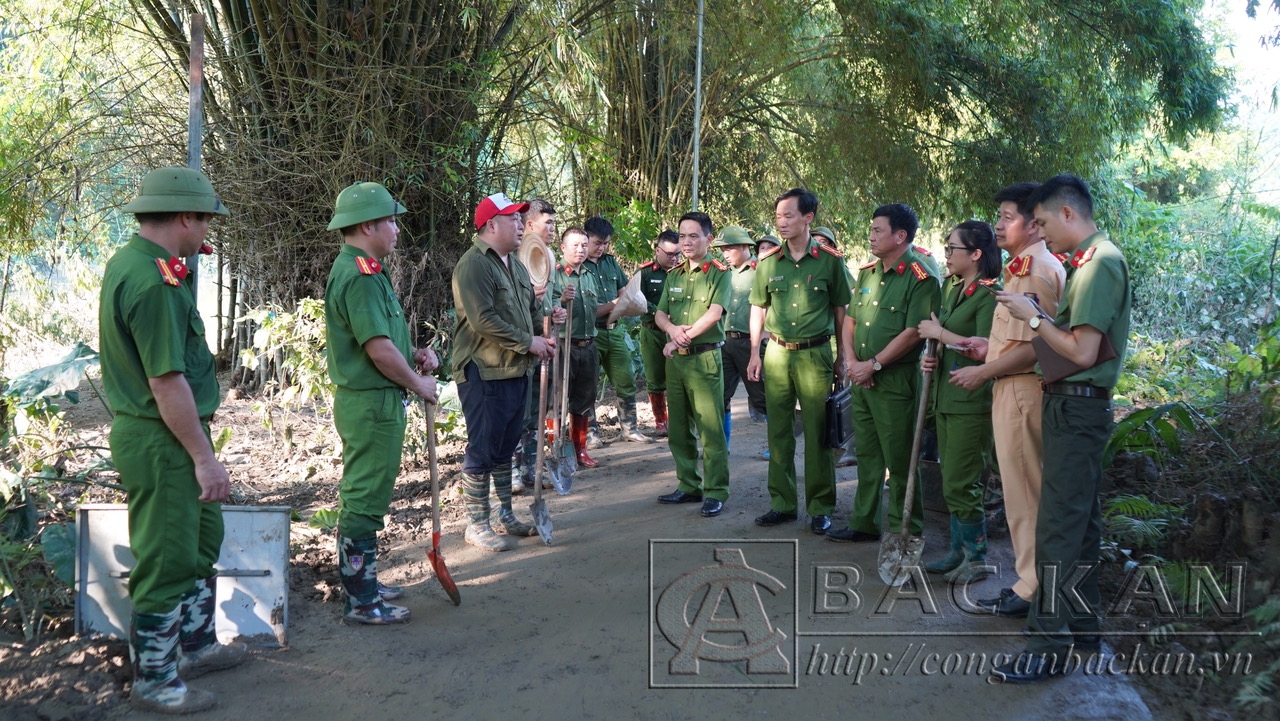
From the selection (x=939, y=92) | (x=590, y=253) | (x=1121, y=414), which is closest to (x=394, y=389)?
(x=590, y=253)

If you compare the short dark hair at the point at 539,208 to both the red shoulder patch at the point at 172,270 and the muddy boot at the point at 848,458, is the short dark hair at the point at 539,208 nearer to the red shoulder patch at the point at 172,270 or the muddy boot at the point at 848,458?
the muddy boot at the point at 848,458

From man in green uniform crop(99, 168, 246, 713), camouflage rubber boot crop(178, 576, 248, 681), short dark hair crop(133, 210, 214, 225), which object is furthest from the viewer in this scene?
camouflage rubber boot crop(178, 576, 248, 681)

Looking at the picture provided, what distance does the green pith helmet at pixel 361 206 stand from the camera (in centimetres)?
368

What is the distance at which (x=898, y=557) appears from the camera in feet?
13.5

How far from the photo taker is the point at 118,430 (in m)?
2.89

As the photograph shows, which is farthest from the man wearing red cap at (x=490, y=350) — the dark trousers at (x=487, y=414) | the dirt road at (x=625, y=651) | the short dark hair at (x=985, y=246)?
the short dark hair at (x=985, y=246)

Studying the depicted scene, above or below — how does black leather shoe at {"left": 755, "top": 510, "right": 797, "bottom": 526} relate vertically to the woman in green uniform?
below

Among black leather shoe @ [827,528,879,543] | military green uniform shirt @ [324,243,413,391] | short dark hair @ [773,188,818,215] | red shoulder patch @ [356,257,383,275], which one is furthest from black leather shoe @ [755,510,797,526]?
red shoulder patch @ [356,257,383,275]

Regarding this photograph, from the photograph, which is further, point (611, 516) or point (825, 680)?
point (611, 516)

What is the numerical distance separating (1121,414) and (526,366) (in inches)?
171

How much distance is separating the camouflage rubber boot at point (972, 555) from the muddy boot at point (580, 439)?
305cm

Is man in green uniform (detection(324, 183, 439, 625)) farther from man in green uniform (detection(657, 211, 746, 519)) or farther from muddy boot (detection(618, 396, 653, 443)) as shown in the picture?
muddy boot (detection(618, 396, 653, 443))

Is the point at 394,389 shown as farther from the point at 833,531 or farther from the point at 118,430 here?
the point at 833,531

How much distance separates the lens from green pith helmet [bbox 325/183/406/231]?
3.68 metres
